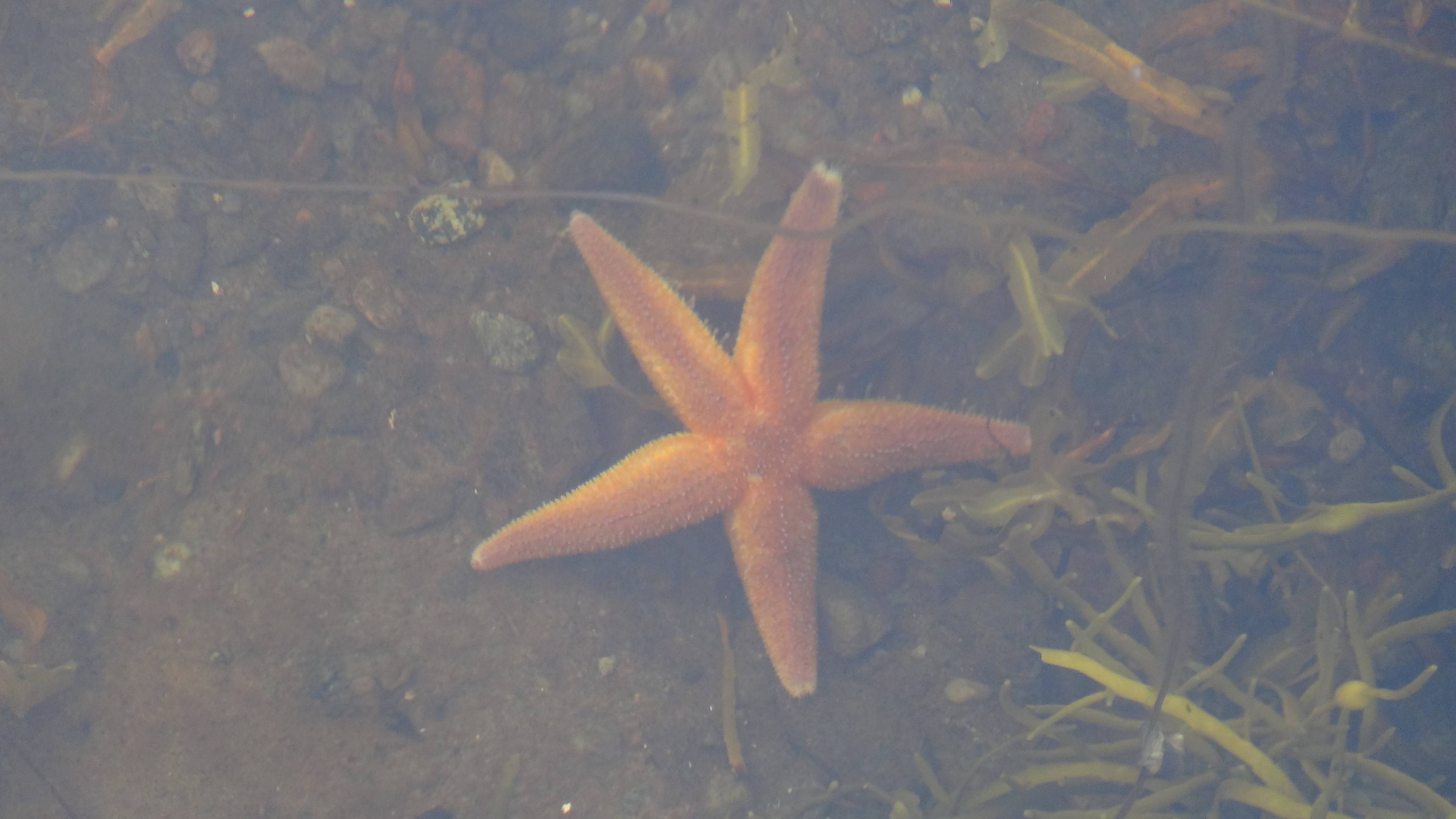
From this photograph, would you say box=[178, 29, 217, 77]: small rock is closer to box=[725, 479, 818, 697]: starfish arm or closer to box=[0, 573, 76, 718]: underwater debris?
box=[0, 573, 76, 718]: underwater debris

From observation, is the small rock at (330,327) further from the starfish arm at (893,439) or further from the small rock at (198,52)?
the starfish arm at (893,439)

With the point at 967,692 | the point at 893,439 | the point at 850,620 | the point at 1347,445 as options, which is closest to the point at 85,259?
the point at 893,439

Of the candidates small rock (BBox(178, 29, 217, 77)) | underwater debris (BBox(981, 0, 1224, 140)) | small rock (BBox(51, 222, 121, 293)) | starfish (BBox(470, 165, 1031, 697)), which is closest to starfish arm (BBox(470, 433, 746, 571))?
starfish (BBox(470, 165, 1031, 697))

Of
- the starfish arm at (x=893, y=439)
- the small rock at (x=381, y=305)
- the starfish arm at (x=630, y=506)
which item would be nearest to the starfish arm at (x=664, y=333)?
the starfish arm at (x=630, y=506)

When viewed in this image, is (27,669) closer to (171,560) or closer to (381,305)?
(171,560)

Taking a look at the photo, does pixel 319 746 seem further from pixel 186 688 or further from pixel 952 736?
pixel 952 736

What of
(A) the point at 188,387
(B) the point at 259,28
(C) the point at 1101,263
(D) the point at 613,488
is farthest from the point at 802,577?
(B) the point at 259,28
